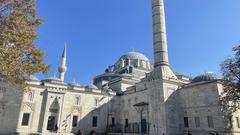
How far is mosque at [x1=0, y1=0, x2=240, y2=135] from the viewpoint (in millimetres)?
15743

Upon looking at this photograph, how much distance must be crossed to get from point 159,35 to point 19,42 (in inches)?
602

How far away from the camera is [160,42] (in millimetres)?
19656

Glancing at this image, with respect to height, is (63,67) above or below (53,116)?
above

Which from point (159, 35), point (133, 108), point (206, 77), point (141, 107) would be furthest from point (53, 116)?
point (206, 77)

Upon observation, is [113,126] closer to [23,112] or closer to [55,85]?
→ [55,85]

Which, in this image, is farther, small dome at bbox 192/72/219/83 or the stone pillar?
the stone pillar

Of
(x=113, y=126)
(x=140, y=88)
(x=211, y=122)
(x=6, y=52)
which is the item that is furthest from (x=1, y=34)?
(x=113, y=126)

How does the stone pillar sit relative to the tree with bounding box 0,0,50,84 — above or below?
above

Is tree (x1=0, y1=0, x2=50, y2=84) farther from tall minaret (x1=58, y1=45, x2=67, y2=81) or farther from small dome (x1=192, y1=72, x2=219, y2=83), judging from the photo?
tall minaret (x1=58, y1=45, x2=67, y2=81)

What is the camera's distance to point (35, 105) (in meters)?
19.5

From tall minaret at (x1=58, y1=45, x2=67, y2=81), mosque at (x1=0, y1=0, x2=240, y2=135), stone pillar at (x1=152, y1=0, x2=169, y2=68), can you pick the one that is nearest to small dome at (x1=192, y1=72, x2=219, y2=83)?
mosque at (x1=0, y1=0, x2=240, y2=135)

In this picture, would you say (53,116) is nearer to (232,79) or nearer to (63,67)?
(63,67)

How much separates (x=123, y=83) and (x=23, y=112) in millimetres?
13385

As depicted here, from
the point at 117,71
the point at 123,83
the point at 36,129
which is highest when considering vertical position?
the point at 117,71
